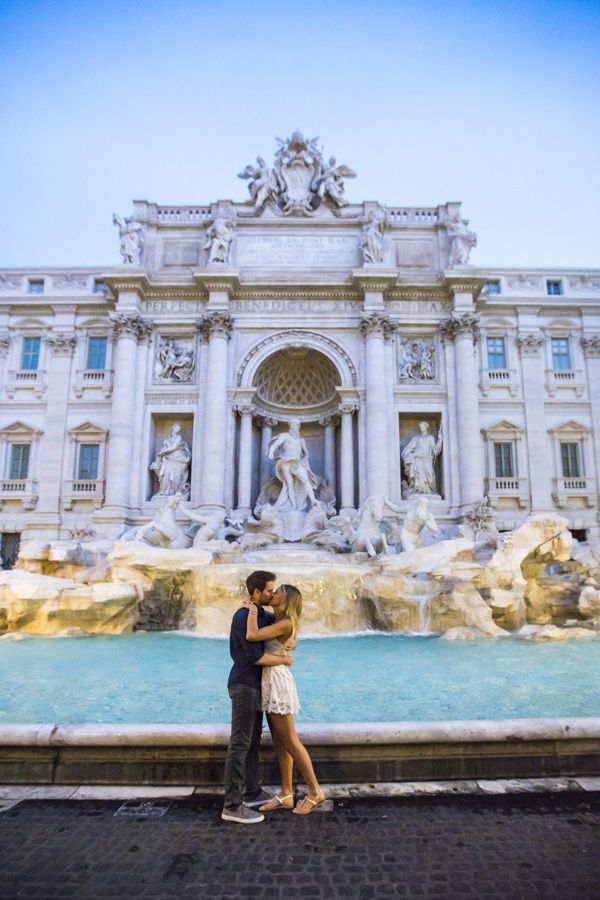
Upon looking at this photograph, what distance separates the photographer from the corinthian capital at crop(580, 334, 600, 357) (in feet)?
81.1

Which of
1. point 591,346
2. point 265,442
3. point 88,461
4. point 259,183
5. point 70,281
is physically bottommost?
point 88,461

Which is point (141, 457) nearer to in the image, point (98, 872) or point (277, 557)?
point (277, 557)

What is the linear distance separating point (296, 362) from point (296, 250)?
15.4 ft

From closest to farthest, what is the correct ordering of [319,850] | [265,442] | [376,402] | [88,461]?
[319,850]
[376,402]
[88,461]
[265,442]

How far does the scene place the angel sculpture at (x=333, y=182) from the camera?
24828 millimetres

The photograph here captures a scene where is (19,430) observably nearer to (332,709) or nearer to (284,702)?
(332,709)

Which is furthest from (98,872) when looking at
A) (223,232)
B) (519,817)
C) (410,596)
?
(223,232)

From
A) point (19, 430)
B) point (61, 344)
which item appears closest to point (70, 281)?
point (61, 344)

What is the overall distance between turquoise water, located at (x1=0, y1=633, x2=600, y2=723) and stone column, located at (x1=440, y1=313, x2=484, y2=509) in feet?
35.5

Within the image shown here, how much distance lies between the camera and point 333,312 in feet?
77.9

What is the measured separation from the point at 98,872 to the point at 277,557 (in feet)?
42.1

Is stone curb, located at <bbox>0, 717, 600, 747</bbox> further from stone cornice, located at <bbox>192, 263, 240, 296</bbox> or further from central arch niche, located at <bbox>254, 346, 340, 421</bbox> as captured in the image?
stone cornice, located at <bbox>192, 263, 240, 296</bbox>

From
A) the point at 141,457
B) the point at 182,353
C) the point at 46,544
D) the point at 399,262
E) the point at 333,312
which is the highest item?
the point at 399,262

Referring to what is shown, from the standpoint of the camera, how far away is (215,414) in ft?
73.2
